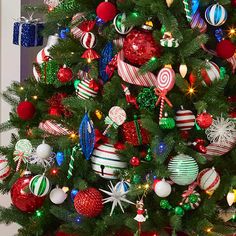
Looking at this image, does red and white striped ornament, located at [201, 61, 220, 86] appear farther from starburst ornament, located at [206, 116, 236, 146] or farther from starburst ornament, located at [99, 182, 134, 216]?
starburst ornament, located at [99, 182, 134, 216]

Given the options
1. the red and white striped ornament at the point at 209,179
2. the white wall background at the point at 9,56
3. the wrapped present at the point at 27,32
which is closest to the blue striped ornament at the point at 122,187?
the red and white striped ornament at the point at 209,179

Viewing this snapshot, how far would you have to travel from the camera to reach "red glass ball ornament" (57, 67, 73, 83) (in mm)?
1521

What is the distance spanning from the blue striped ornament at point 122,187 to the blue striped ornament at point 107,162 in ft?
0.12

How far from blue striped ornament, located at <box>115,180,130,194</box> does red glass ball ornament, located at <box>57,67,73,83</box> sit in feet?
1.23

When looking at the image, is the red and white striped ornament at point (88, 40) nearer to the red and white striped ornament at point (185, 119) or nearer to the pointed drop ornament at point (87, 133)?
the pointed drop ornament at point (87, 133)

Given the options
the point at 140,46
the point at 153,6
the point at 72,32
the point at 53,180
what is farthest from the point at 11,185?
the point at 153,6

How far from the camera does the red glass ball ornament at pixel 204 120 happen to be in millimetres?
1313

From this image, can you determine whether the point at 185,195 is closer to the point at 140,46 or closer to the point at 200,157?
the point at 200,157

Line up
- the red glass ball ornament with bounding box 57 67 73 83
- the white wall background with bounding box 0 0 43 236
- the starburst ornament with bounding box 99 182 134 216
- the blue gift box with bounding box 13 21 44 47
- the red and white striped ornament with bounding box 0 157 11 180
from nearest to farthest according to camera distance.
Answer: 1. the starburst ornament with bounding box 99 182 134 216
2. the red glass ball ornament with bounding box 57 67 73 83
3. the red and white striped ornament with bounding box 0 157 11 180
4. the blue gift box with bounding box 13 21 44 47
5. the white wall background with bounding box 0 0 43 236

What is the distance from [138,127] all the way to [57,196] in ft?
1.10

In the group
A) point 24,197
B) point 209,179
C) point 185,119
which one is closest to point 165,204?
point 209,179

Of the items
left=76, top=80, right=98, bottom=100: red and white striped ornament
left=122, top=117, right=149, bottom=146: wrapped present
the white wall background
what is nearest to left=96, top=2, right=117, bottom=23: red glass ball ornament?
left=76, top=80, right=98, bottom=100: red and white striped ornament

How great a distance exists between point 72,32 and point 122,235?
26.3 inches

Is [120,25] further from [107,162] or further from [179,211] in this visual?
[179,211]
